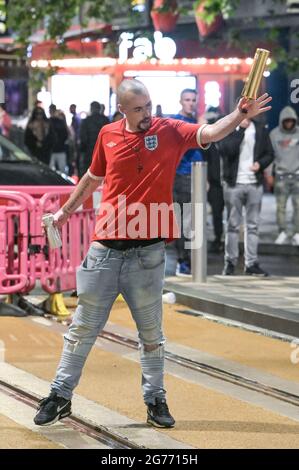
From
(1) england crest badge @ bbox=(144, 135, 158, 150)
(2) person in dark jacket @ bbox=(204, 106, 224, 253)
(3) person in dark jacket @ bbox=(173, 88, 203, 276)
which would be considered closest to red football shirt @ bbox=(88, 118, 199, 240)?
(1) england crest badge @ bbox=(144, 135, 158, 150)

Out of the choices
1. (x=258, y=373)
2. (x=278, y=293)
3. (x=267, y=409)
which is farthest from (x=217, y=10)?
(x=267, y=409)

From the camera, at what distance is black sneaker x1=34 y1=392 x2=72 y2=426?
26.7 feet

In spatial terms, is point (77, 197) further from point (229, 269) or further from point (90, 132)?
point (90, 132)

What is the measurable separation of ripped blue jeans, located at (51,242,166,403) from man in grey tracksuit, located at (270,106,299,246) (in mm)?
12347

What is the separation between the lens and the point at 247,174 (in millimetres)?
16109

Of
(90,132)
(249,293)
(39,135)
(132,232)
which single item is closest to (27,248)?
(249,293)

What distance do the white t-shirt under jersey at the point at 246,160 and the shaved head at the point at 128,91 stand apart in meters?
8.19

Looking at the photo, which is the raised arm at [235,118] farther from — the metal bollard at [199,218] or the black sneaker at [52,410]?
the metal bollard at [199,218]

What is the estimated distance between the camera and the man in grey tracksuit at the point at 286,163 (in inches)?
810

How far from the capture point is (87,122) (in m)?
22.3

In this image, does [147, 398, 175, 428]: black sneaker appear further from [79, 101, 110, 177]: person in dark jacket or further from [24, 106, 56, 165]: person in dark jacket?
[24, 106, 56, 165]: person in dark jacket

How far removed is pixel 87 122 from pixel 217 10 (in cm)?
261

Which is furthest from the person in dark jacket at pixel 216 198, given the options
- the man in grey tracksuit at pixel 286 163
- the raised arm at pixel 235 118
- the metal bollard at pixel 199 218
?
the raised arm at pixel 235 118

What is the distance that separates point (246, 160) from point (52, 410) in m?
8.34
